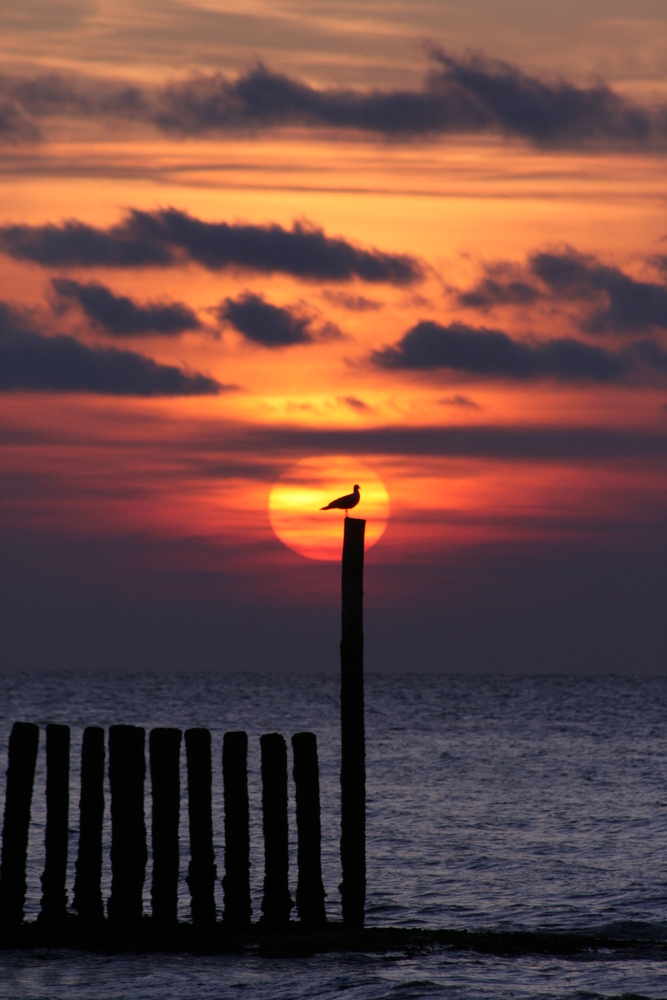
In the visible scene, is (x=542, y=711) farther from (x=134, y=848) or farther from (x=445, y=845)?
(x=134, y=848)

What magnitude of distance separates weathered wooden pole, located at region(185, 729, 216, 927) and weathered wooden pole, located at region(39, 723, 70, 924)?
49.4 inches

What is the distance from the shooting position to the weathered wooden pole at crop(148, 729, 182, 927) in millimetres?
11773

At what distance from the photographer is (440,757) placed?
45469 millimetres

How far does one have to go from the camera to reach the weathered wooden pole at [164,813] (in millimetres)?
11773

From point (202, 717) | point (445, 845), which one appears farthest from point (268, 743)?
point (202, 717)

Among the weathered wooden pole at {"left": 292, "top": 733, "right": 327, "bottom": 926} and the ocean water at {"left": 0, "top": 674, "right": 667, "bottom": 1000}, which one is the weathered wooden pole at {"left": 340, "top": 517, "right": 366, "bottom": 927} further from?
the ocean water at {"left": 0, "top": 674, "right": 667, "bottom": 1000}

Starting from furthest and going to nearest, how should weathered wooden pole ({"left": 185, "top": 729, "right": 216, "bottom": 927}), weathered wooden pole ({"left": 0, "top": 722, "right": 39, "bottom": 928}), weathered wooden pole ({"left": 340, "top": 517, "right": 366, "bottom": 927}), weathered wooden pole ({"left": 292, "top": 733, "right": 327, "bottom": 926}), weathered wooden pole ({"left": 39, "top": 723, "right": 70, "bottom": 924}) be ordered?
weathered wooden pole ({"left": 340, "top": 517, "right": 366, "bottom": 927})
weathered wooden pole ({"left": 292, "top": 733, "right": 327, "bottom": 926})
weathered wooden pole ({"left": 185, "top": 729, "right": 216, "bottom": 927})
weathered wooden pole ({"left": 0, "top": 722, "right": 39, "bottom": 928})
weathered wooden pole ({"left": 39, "top": 723, "right": 70, "bottom": 924})

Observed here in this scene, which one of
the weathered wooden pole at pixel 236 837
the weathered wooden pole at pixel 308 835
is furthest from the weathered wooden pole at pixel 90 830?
the weathered wooden pole at pixel 308 835

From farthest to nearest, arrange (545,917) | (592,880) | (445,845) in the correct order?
(445,845) < (592,880) < (545,917)

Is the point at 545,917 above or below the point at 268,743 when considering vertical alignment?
below

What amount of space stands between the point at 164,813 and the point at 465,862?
35.8 ft

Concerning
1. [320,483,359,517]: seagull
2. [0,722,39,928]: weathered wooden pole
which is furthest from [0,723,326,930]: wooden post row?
[320,483,359,517]: seagull

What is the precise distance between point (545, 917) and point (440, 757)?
28.4 meters

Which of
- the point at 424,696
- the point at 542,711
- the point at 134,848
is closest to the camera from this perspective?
the point at 134,848
